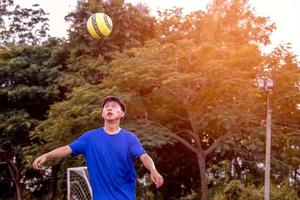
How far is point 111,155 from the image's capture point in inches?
143

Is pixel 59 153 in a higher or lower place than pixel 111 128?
lower

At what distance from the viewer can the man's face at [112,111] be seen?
366 cm

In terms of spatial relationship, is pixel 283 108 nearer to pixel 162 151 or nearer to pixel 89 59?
pixel 162 151

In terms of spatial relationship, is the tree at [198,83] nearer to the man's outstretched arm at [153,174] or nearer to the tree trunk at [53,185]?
the tree trunk at [53,185]

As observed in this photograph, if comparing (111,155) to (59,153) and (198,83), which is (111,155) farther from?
(198,83)

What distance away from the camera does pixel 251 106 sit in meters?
16.6

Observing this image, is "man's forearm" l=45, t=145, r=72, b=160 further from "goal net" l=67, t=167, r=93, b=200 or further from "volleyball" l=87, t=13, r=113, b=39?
"volleyball" l=87, t=13, r=113, b=39

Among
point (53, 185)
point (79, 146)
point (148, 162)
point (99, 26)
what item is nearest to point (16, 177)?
point (53, 185)

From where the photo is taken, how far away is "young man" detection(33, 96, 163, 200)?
11.9 feet

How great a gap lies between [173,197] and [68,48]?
7.21m

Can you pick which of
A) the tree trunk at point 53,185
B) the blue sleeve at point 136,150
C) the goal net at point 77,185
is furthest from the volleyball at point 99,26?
the tree trunk at point 53,185

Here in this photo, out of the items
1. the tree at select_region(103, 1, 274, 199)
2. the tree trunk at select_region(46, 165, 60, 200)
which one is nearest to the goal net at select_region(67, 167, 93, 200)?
the tree at select_region(103, 1, 274, 199)

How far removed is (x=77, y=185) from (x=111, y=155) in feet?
18.0

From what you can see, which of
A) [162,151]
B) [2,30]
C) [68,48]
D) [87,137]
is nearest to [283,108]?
[162,151]
